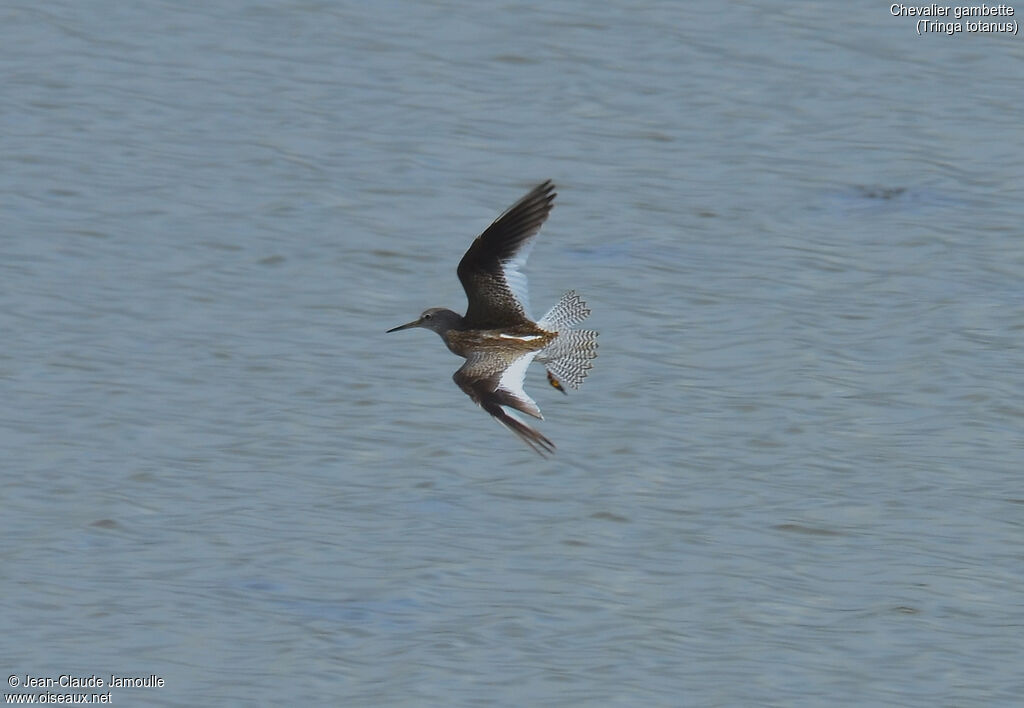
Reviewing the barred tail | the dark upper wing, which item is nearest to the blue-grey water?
the barred tail

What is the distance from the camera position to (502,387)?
809 centimetres

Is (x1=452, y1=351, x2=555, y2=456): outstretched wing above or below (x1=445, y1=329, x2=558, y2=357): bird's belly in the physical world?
above

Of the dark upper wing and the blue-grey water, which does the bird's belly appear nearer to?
the dark upper wing

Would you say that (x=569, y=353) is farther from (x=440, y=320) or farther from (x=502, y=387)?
(x=502, y=387)

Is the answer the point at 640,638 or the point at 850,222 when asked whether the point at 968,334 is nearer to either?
the point at 850,222

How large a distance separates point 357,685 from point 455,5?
9618 millimetres

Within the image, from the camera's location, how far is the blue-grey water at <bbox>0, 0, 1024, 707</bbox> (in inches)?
324

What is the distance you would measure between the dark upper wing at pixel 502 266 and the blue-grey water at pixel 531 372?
824mm

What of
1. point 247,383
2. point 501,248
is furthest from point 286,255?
point 501,248

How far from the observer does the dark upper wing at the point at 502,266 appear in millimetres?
9195

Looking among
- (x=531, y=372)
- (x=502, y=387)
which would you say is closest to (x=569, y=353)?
(x=502, y=387)

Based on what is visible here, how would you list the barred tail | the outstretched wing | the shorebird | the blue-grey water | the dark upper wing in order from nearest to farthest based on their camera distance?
the outstretched wing → the blue-grey water → the shorebird → the dark upper wing → the barred tail

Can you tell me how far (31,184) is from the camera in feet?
42.7

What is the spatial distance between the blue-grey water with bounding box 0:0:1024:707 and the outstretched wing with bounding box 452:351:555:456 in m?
0.88
